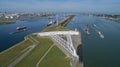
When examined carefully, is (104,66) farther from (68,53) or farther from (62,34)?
(62,34)

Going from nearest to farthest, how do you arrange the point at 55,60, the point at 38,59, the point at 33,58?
the point at 55,60, the point at 38,59, the point at 33,58

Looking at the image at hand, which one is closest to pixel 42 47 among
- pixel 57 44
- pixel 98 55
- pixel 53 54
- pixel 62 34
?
pixel 57 44

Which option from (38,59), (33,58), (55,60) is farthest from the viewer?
(33,58)

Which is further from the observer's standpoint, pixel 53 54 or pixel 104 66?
pixel 53 54

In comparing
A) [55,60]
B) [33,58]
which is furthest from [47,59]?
[33,58]

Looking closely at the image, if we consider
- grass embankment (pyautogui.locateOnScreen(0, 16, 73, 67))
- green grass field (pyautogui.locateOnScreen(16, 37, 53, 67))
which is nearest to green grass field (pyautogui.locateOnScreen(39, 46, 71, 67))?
grass embankment (pyautogui.locateOnScreen(0, 16, 73, 67))

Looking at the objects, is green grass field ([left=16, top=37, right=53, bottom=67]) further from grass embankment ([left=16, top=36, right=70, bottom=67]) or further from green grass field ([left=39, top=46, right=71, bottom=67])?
green grass field ([left=39, top=46, right=71, bottom=67])

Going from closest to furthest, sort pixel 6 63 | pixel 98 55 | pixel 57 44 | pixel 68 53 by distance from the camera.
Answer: pixel 6 63 < pixel 68 53 < pixel 98 55 < pixel 57 44

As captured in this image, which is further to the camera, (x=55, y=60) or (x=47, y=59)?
(x=47, y=59)

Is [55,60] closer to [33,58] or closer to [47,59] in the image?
[47,59]
